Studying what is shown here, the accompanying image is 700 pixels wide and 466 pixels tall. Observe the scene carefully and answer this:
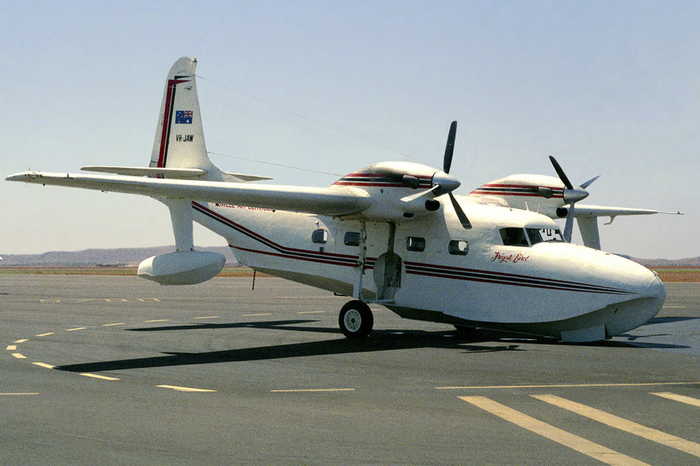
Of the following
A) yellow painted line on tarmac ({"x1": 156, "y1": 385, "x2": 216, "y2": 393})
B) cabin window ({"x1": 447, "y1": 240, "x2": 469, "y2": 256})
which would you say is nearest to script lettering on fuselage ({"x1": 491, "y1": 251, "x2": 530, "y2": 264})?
cabin window ({"x1": 447, "y1": 240, "x2": 469, "y2": 256})

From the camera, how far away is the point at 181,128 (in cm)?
2461

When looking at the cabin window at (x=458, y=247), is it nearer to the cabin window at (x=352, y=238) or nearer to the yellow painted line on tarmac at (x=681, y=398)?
the cabin window at (x=352, y=238)

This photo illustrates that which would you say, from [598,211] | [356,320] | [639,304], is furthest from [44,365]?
[598,211]

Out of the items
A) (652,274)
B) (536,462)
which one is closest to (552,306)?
(652,274)

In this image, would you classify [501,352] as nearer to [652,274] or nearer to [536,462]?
[652,274]

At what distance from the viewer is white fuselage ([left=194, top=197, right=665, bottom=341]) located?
17391mm

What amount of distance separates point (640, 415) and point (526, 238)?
31.3ft

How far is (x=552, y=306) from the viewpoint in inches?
702

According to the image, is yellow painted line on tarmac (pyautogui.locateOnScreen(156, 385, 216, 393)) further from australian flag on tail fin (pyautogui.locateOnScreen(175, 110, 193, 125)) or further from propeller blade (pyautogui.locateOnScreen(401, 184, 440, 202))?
australian flag on tail fin (pyautogui.locateOnScreen(175, 110, 193, 125))

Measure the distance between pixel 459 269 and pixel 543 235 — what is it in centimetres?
251

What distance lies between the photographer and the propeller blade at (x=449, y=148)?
20.1 m

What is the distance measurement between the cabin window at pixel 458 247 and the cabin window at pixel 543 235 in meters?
1.77

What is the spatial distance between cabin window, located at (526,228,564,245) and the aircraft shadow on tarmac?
2.84 m

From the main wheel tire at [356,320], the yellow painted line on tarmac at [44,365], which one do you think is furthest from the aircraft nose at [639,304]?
the yellow painted line on tarmac at [44,365]
